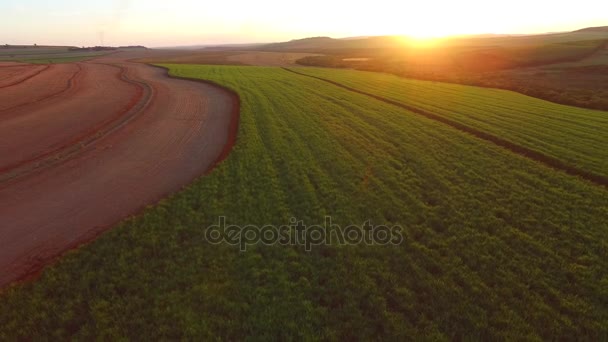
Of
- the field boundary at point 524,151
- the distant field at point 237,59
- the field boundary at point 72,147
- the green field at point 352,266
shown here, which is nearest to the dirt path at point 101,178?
the field boundary at point 72,147

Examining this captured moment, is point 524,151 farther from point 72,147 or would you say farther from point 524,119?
point 72,147

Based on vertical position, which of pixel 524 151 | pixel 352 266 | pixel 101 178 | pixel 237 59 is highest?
pixel 237 59

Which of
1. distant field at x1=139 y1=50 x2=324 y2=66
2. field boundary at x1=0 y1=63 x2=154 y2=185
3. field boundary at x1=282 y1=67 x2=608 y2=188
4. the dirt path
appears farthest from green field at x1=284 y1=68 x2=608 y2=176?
distant field at x1=139 y1=50 x2=324 y2=66

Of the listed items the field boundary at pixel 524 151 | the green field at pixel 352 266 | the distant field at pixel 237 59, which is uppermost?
the distant field at pixel 237 59

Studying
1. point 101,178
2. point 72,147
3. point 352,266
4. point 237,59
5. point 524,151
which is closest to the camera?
point 352,266

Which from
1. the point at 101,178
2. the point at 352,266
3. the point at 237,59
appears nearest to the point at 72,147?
the point at 101,178

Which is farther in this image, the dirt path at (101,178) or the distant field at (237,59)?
the distant field at (237,59)

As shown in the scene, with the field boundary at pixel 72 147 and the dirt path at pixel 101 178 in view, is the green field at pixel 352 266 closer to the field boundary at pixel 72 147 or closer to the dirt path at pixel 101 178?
the dirt path at pixel 101 178
